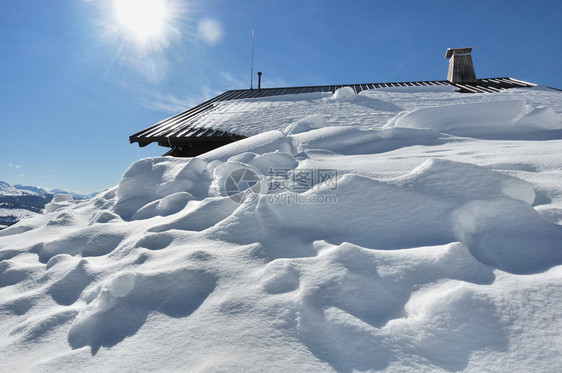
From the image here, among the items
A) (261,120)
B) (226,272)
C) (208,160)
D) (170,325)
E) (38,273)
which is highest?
(261,120)

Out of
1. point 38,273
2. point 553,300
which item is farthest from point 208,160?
point 553,300

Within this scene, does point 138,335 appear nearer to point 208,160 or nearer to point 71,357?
point 71,357

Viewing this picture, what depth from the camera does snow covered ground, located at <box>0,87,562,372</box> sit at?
1.10 m

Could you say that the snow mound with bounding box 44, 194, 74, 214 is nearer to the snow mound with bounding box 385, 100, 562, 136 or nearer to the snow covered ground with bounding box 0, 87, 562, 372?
the snow covered ground with bounding box 0, 87, 562, 372

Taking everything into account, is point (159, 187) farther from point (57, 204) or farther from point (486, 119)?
Result: point (486, 119)

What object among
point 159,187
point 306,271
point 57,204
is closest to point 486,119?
point 306,271

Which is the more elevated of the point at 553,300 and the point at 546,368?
the point at 553,300

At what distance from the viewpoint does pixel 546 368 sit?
95cm

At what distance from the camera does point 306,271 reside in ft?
4.94

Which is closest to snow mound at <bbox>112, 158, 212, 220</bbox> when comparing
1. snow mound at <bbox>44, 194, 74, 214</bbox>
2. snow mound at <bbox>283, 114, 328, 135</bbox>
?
snow mound at <bbox>44, 194, 74, 214</bbox>

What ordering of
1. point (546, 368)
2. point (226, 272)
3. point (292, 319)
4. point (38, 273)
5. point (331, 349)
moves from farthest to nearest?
point (38, 273)
point (226, 272)
point (292, 319)
point (331, 349)
point (546, 368)

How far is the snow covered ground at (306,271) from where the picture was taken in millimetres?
1104

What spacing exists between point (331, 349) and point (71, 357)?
3.63 ft

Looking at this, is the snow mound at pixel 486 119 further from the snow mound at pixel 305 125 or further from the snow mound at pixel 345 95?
the snow mound at pixel 345 95
